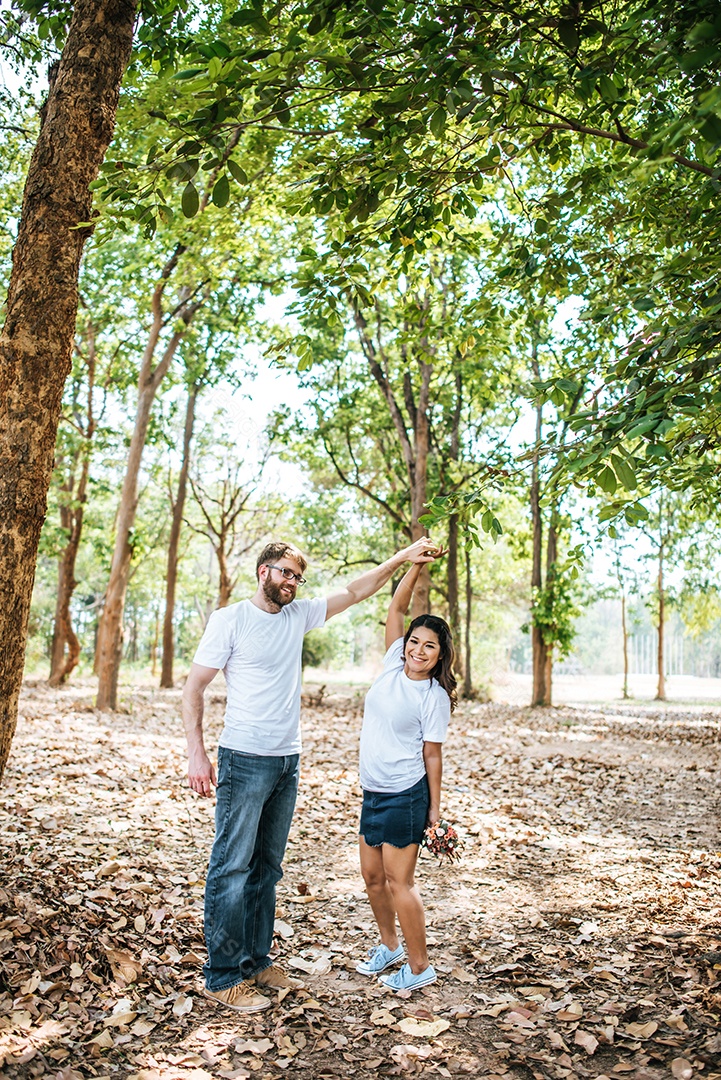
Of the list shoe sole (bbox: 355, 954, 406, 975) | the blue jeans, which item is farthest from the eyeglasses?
shoe sole (bbox: 355, 954, 406, 975)

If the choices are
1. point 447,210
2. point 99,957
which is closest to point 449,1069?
point 99,957

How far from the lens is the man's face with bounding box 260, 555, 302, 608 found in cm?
441

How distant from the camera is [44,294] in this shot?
412cm

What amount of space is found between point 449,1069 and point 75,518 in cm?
1954

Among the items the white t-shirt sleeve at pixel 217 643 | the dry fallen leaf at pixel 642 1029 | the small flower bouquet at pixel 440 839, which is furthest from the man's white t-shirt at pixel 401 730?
the dry fallen leaf at pixel 642 1029

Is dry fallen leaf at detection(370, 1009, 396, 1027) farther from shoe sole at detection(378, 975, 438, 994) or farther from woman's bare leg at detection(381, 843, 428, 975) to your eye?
woman's bare leg at detection(381, 843, 428, 975)

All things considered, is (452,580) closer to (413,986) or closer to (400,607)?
(400,607)

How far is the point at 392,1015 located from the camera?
413 cm

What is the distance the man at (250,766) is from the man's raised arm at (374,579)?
0.11 m

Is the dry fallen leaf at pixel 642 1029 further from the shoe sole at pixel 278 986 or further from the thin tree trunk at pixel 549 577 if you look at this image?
the thin tree trunk at pixel 549 577

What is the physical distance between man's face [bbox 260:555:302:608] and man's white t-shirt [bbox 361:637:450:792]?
2.33ft

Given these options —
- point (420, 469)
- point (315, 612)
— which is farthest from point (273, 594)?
point (420, 469)

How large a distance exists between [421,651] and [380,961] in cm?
186

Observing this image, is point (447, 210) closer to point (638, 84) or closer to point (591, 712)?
point (638, 84)
